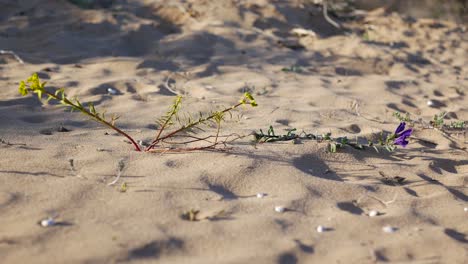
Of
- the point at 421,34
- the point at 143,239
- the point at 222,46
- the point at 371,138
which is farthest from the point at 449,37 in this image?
the point at 143,239

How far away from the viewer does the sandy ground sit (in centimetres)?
189

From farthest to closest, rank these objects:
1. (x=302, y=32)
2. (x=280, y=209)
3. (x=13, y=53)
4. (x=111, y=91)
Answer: (x=302, y=32) < (x=13, y=53) < (x=111, y=91) < (x=280, y=209)

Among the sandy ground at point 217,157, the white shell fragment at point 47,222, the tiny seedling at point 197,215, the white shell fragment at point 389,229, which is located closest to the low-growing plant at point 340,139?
the sandy ground at point 217,157

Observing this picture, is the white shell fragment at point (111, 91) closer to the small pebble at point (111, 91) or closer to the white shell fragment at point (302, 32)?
the small pebble at point (111, 91)

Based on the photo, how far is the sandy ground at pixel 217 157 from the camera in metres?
1.89

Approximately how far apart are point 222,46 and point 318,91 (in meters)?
1.55

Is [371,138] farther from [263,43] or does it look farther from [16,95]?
[263,43]

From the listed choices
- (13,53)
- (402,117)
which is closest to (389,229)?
(402,117)

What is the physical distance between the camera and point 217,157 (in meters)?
2.58

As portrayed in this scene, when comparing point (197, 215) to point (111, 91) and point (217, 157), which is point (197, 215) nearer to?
point (217, 157)

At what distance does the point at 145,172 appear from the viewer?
235cm

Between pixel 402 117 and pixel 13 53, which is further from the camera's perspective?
pixel 13 53

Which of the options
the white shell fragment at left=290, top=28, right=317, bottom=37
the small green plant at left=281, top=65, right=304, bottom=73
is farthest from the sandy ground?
the white shell fragment at left=290, top=28, right=317, bottom=37

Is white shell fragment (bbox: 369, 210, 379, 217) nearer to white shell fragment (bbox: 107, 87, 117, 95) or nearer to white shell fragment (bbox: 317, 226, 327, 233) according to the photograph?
white shell fragment (bbox: 317, 226, 327, 233)
